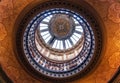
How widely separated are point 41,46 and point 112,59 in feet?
21.6

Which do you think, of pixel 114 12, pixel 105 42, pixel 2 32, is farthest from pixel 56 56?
pixel 114 12

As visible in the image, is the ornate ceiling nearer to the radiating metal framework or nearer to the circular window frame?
the circular window frame

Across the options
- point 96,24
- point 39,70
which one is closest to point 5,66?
point 39,70

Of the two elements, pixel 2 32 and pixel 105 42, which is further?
pixel 105 42

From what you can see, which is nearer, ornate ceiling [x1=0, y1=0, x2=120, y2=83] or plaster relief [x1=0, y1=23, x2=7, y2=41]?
ornate ceiling [x1=0, y1=0, x2=120, y2=83]

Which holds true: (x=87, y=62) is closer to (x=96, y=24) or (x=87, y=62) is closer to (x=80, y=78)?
(x=80, y=78)

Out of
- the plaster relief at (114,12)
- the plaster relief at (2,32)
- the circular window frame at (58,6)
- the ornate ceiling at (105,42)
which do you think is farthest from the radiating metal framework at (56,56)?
the plaster relief at (114,12)

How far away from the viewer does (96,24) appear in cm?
1257

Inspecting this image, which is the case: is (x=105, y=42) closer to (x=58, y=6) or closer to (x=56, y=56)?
(x=58, y=6)

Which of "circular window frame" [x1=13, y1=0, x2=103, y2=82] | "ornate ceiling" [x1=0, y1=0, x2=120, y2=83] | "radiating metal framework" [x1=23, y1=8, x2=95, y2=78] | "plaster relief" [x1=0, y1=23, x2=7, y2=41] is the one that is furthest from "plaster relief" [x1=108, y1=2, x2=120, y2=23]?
"plaster relief" [x1=0, y1=23, x2=7, y2=41]

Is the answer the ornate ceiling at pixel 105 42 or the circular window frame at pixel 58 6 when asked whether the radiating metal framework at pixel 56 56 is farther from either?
the ornate ceiling at pixel 105 42

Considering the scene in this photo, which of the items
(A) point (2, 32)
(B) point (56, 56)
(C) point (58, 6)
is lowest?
(B) point (56, 56)

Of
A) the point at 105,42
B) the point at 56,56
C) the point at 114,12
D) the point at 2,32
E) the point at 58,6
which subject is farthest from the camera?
the point at 56,56

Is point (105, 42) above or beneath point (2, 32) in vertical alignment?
beneath
